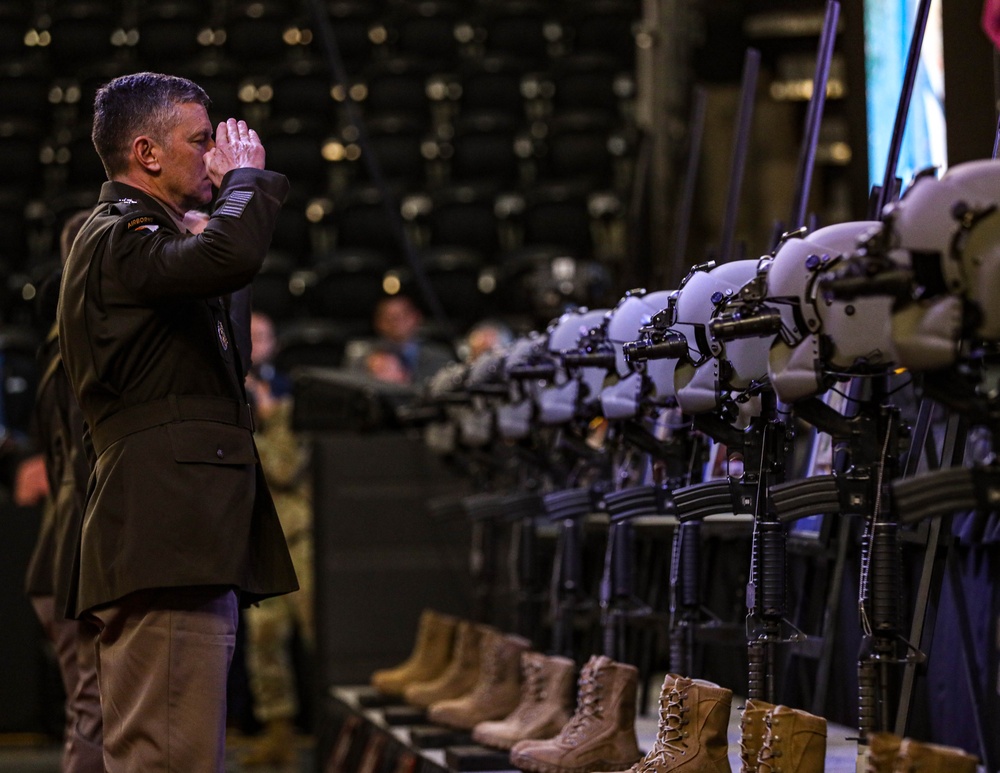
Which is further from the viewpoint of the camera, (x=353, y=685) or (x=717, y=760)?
(x=353, y=685)

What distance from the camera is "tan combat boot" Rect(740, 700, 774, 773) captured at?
8.36 ft

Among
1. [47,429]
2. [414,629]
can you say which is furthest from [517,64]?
[47,429]

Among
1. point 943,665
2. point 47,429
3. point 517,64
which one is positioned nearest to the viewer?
point 943,665

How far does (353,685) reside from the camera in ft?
20.4

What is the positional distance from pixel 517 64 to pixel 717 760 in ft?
29.8

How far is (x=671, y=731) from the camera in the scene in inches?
109

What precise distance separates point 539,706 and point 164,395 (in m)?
1.52

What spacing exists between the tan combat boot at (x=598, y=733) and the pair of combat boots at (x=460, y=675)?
90 cm

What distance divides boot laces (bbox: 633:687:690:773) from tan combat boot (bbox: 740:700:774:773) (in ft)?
0.64

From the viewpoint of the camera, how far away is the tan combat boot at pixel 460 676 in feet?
15.8

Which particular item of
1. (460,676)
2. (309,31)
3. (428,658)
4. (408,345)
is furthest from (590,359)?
(309,31)

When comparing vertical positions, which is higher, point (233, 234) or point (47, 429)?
point (233, 234)

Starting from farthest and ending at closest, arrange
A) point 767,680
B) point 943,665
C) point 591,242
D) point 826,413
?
point 591,242
point 943,665
point 767,680
point 826,413

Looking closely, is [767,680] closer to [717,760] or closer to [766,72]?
[717,760]
